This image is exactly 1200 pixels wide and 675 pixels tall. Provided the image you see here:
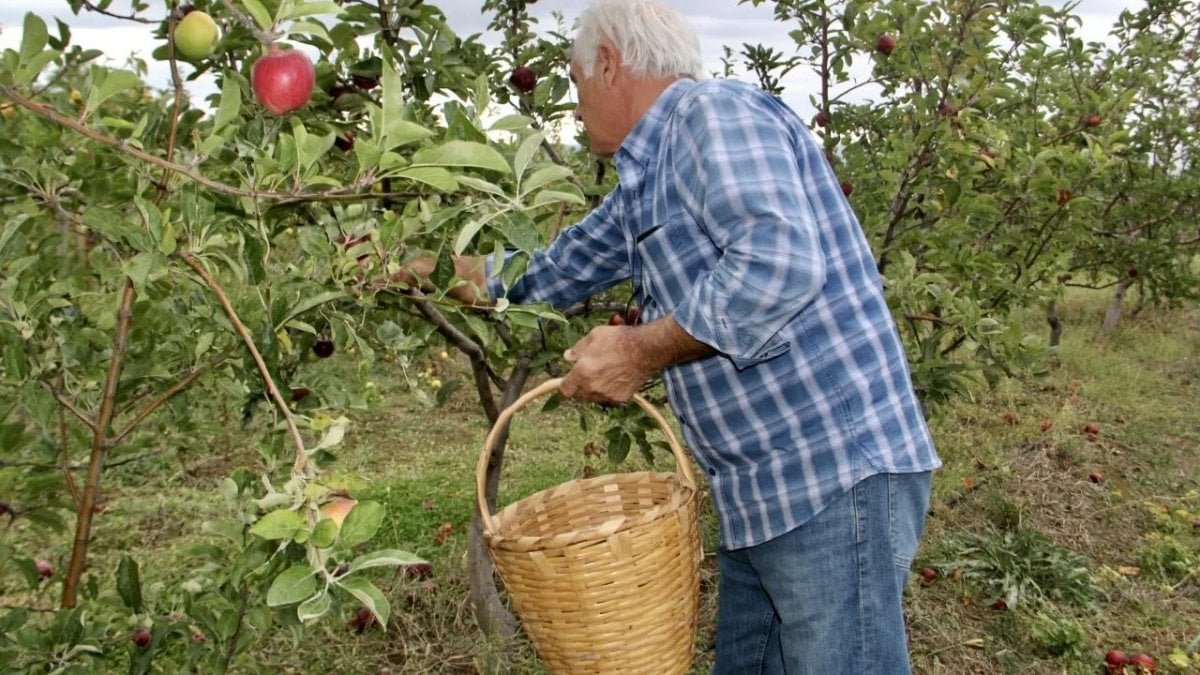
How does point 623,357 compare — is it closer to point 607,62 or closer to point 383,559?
point 607,62

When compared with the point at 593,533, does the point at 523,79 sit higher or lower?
higher

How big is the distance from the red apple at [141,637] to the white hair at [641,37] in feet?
3.76

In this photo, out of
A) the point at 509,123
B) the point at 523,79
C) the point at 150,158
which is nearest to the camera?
the point at 150,158

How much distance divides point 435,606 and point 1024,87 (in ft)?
9.49

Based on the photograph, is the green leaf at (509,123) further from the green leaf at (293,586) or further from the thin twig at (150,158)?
the green leaf at (293,586)

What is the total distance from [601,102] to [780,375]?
54cm

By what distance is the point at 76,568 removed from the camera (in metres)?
1.48

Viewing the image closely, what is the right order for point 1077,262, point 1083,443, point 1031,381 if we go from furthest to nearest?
point 1031,381 → point 1077,262 → point 1083,443

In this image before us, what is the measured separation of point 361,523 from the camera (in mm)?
918

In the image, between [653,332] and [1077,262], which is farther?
[1077,262]

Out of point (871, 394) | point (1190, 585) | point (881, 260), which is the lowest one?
point (1190, 585)

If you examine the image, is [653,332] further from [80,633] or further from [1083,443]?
[1083,443]

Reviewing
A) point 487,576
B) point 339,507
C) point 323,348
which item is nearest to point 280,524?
point 339,507

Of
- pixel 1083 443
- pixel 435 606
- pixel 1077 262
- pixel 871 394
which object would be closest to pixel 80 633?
pixel 871 394
